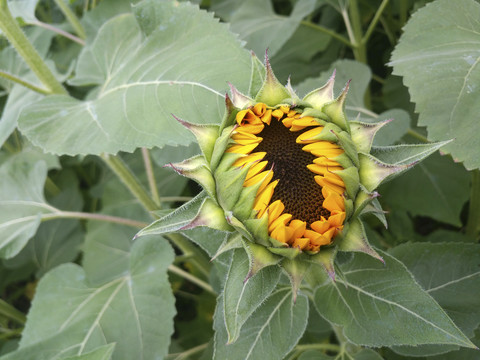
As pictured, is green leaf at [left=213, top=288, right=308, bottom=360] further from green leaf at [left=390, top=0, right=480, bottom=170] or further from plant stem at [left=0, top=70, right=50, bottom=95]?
plant stem at [left=0, top=70, right=50, bottom=95]

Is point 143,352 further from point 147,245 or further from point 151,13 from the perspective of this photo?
point 151,13

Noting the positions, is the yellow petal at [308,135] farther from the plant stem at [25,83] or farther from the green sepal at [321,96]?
the plant stem at [25,83]

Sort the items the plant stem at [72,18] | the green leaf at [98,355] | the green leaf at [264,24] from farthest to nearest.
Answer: the plant stem at [72,18] → the green leaf at [264,24] → the green leaf at [98,355]

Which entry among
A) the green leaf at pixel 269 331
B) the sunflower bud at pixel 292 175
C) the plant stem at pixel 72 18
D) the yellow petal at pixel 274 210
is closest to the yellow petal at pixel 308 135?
the sunflower bud at pixel 292 175

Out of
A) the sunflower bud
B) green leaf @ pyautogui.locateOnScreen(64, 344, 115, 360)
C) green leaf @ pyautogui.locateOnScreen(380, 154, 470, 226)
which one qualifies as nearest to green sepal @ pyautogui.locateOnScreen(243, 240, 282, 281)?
the sunflower bud

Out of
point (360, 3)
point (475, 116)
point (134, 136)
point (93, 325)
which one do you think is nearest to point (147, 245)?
point (93, 325)

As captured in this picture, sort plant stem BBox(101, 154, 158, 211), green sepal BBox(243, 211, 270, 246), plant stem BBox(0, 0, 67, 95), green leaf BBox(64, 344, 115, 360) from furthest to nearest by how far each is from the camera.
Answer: plant stem BBox(101, 154, 158, 211), plant stem BBox(0, 0, 67, 95), green leaf BBox(64, 344, 115, 360), green sepal BBox(243, 211, 270, 246)

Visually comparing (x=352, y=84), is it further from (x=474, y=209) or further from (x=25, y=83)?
(x=25, y=83)

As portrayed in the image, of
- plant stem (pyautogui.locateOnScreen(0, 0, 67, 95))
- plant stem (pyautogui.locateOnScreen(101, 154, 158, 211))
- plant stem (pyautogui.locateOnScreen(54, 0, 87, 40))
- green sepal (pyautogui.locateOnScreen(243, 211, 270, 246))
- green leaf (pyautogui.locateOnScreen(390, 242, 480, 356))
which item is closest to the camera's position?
green sepal (pyautogui.locateOnScreen(243, 211, 270, 246))
